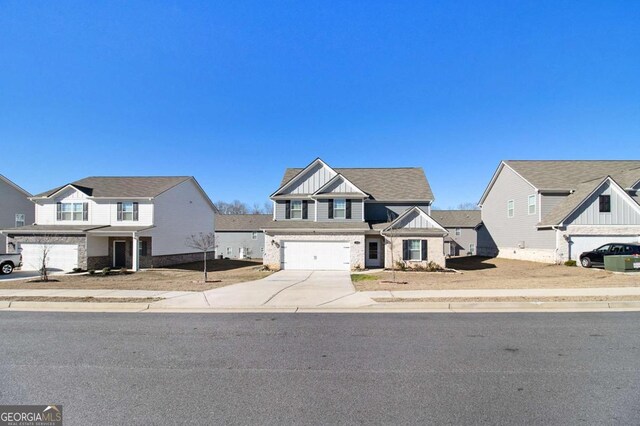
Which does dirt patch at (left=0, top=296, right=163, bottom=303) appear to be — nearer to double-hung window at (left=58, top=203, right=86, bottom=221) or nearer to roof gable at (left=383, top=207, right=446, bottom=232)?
roof gable at (left=383, top=207, right=446, bottom=232)

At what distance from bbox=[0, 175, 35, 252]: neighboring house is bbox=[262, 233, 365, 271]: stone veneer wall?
2811 cm

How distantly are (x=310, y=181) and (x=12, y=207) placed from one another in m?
31.7

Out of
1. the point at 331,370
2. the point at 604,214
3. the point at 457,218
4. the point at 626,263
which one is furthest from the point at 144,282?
the point at 457,218

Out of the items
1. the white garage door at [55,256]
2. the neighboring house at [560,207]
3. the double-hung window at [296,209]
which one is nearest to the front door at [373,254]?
the double-hung window at [296,209]

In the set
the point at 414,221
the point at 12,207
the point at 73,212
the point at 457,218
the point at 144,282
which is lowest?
the point at 144,282

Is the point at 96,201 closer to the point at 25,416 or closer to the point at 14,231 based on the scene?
the point at 14,231

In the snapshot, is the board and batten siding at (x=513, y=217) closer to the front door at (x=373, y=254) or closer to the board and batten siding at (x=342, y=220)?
the front door at (x=373, y=254)

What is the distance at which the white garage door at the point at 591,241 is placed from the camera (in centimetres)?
2423

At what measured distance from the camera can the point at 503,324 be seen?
8.12m

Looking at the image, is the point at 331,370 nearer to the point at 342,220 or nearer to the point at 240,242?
the point at 342,220

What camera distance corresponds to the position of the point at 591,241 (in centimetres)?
2452

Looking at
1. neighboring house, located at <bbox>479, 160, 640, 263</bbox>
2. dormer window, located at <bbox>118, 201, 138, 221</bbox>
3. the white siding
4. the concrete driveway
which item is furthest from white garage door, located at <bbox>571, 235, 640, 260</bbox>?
dormer window, located at <bbox>118, 201, 138, 221</bbox>

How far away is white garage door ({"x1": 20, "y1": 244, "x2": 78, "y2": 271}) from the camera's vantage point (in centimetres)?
2616

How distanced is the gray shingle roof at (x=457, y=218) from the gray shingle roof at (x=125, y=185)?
119ft
